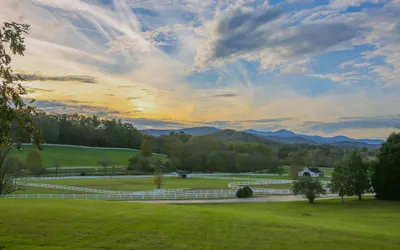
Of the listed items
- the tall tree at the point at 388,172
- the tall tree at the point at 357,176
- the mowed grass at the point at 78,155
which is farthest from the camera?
the mowed grass at the point at 78,155

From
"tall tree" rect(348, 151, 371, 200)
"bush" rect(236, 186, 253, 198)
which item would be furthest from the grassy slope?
"tall tree" rect(348, 151, 371, 200)

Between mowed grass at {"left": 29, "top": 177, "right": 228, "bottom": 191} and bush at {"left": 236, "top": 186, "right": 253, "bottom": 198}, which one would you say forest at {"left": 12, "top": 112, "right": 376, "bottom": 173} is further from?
bush at {"left": 236, "top": 186, "right": 253, "bottom": 198}

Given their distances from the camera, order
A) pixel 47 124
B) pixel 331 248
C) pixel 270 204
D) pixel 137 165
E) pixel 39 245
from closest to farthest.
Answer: pixel 39 245 → pixel 331 248 → pixel 270 204 → pixel 137 165 → pixel 47 124

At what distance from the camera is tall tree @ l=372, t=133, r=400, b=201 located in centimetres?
4172

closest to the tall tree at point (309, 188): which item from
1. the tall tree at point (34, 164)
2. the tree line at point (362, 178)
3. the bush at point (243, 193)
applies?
the tree line at point (362, 178)

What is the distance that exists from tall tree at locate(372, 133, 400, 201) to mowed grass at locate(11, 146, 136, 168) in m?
77.8

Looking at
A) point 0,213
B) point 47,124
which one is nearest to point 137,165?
point 47,124

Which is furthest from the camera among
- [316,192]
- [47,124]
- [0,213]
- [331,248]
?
[47,124]

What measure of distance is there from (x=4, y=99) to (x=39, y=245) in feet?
18.1

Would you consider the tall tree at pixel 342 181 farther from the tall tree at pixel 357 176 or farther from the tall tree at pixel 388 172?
the tall tree at pixel 388 172

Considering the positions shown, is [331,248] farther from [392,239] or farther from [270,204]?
[270,204]

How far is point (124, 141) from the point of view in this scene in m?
156

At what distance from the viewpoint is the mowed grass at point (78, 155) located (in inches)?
4336

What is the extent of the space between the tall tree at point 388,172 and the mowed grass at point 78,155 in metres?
77.8
